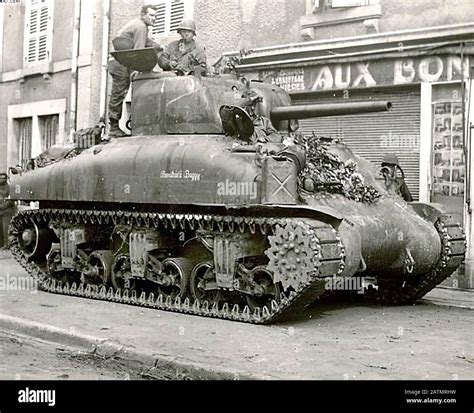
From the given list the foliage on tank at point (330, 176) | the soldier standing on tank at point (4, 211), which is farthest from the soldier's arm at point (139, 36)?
the soldier standing on tank at point (4, 211)

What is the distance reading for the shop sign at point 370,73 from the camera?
41.8 feet

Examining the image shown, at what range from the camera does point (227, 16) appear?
15930 millimetres

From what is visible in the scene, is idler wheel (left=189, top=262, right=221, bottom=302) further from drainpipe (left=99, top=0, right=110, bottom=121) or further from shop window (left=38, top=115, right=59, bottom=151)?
shop window (left=38, top=115, right=59, bottom=151)

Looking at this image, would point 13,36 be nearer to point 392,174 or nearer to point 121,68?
point 121,68

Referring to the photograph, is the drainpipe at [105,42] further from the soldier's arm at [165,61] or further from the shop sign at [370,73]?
the soldier's arm at [165,61]

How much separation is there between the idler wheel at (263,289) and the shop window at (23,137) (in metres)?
11.6

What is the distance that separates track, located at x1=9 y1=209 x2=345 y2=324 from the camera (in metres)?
8.70

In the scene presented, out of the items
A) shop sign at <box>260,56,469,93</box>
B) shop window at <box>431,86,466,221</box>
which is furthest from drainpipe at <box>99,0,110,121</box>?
shop window at <box>431,86,466,221</box>

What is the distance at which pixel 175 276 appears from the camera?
10297 millimetres

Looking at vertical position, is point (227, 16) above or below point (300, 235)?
above
